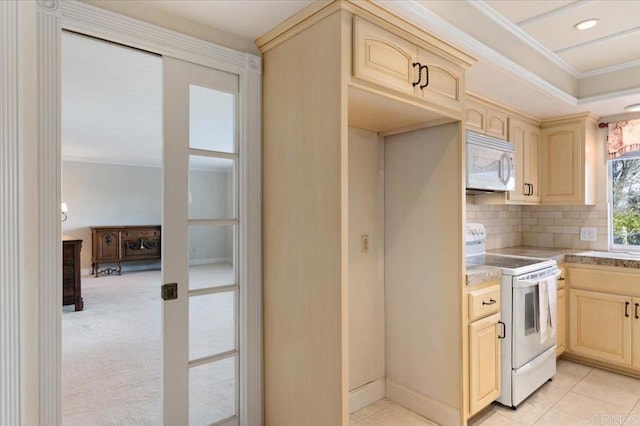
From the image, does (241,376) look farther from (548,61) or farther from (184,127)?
(548,61)

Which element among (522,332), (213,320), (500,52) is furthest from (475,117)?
(213,320)

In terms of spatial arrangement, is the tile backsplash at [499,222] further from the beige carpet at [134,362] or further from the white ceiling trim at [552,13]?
the beige carpet at [134,362]

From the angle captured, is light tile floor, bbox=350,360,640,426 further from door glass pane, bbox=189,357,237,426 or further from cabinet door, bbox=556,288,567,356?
door glass pane, bbox=189,357,237,426

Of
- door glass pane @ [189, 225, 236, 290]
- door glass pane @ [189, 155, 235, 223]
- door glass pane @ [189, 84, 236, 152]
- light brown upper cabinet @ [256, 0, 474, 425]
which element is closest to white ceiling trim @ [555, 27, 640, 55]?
light brown upper cabinet @ [256, 0, 474, 425]

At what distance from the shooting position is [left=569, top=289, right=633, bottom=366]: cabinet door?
2936mm

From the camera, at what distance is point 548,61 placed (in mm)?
2814

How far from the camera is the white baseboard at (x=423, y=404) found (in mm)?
2234

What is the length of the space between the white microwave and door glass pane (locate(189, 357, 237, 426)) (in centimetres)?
199

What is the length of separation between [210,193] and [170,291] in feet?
2.18

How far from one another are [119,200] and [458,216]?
8283 millimetres

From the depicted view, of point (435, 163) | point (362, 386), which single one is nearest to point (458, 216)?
point (435, 163)

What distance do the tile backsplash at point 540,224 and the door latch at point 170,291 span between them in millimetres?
2595

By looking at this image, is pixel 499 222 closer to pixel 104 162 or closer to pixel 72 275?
pixel 72 275

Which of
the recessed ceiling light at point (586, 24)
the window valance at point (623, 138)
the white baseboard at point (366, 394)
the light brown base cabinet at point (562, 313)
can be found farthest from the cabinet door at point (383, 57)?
the window valance at point (623, 138)
